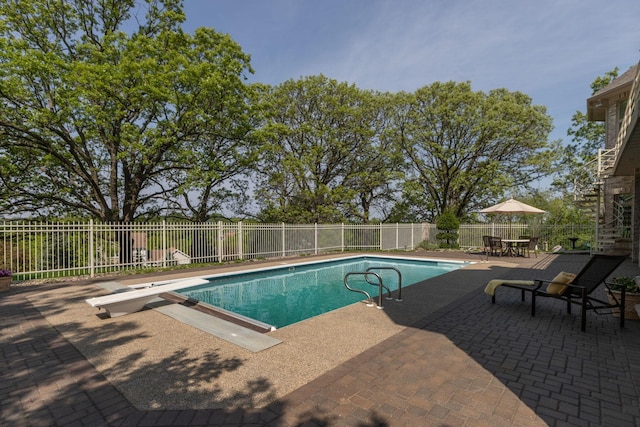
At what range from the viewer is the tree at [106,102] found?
→ 12578mm

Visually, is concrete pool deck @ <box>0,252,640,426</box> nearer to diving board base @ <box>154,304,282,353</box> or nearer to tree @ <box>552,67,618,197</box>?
diving board base @ <box>154,304,282,353</box>

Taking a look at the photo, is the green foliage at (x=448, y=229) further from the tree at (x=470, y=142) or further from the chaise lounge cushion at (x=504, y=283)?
the chaise lounge cushion at (x=504, y=283)

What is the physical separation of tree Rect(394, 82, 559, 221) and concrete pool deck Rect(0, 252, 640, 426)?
2114 centimetres

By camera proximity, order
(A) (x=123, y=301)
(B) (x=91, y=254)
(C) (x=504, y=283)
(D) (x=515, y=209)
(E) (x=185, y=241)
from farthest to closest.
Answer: (D) (x=515, y=209)
(E) (x=185, y=241)
(B) (x=91, y=254)
(C) (x=504, y=283)
(A) (x=123, y=301)

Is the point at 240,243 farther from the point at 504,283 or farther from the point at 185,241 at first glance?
the point at 504,283

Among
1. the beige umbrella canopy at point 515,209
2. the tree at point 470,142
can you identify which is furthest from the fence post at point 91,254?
the tree at point 470,142

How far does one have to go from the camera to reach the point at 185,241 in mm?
12078

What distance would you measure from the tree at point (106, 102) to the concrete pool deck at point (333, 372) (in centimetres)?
1085

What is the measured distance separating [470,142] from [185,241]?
882 inches

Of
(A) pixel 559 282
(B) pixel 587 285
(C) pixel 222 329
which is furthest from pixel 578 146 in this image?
(C) pixel 222 329

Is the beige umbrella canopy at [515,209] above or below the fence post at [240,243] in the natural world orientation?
above

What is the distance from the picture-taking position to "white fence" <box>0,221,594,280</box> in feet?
30.8

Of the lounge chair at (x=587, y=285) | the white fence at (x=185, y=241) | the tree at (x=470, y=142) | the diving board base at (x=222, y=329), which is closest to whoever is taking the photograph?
the diving board base at (x=222, y=329)

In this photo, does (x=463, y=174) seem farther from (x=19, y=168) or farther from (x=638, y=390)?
(x=19, y=168)
